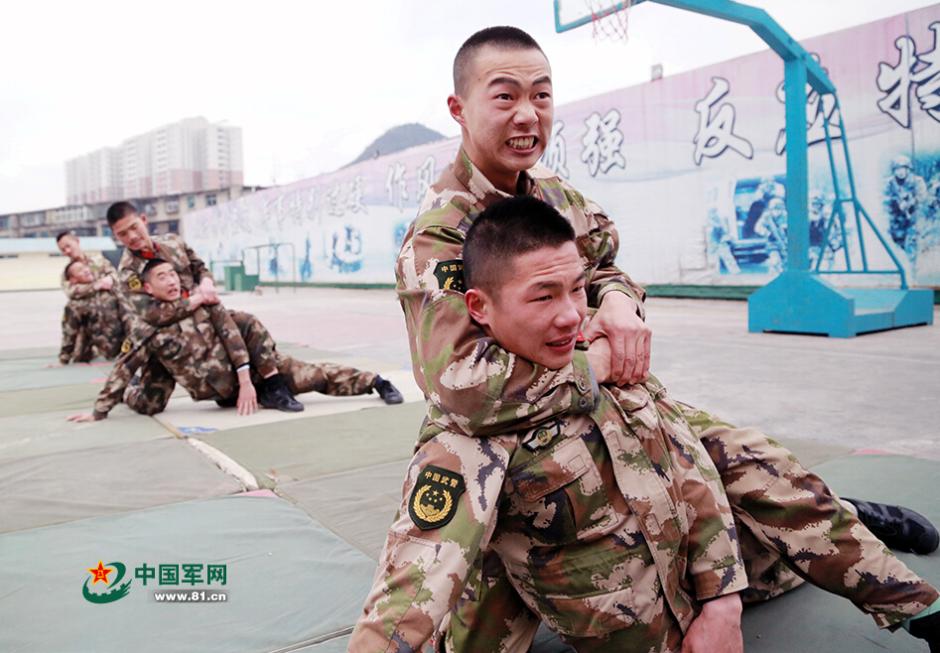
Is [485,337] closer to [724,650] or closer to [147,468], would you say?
[724,650]

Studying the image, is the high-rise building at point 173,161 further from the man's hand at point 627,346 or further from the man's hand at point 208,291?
the man's hand at point 627,346

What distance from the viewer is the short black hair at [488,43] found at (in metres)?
1.61

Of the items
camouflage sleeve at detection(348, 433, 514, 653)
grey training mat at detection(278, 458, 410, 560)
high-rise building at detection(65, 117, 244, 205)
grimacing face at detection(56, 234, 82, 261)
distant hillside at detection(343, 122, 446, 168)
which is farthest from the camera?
distant hillside at detection(343, 122, 446, 168)

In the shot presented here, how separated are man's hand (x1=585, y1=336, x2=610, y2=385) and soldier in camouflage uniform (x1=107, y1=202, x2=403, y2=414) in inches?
115

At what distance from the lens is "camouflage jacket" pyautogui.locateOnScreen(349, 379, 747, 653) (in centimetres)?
128

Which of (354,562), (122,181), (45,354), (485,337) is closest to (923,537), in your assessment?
(485,337)

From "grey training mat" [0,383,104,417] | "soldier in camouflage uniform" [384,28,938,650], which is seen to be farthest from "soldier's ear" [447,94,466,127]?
"grey training mat" [0,383,104,417]

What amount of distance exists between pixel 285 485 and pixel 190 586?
827 millimetres

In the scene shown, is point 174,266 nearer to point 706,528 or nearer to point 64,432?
point 64,432

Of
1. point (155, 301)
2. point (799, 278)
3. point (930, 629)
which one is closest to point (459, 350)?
point (930, 629)

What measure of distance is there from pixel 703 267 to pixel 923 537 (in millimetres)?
9195

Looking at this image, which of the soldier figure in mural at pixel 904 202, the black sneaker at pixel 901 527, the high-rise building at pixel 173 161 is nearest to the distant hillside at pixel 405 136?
the high-rise building at pixel 173 161

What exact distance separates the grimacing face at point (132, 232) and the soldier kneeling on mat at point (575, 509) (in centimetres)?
334

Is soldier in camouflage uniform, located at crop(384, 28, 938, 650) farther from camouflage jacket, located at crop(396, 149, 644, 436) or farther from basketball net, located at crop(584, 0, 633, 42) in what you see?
basketball net, located at crop(584, 0, 633, 42)
